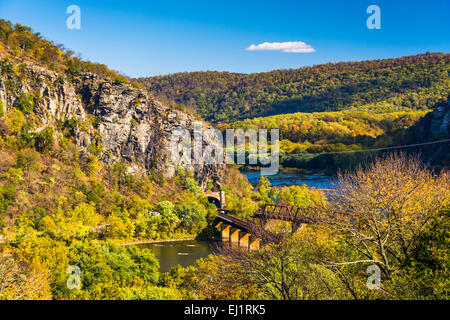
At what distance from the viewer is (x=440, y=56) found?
16125 centimetres

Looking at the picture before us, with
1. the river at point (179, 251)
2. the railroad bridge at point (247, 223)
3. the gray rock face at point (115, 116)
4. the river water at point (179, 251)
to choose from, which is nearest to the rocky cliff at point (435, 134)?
the river water at point (179, 251)

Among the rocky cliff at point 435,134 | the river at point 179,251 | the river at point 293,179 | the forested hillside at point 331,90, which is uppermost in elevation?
the forested hillside at point 331,90

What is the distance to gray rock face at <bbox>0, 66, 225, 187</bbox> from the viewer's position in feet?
197

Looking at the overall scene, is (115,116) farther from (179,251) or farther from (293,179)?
(293,179)

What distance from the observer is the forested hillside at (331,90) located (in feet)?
477

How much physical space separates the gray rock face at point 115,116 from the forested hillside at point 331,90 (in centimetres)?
7545

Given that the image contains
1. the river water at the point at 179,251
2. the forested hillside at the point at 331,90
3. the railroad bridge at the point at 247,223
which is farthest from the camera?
the forested hillside at the point at 331,90

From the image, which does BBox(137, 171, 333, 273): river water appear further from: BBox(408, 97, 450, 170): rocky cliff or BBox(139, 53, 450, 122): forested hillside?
BBox(139, 53, 450, 122): forested hillside

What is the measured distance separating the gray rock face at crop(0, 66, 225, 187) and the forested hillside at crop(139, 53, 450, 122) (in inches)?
2970

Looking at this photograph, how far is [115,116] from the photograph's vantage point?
6862 cm

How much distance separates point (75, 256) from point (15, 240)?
525 inches

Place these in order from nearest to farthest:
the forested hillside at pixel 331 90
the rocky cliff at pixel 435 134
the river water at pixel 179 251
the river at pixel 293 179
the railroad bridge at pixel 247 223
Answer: the river water at pixel 179 251 < the railroad bridge at pixel 247 223 < the rocky cliff at pixel 435 134 < the river at pixel 293 179 < the forested hillside at pixel 331 90

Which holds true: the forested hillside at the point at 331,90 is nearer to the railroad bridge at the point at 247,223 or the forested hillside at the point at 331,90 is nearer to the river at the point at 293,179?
the river at the point at 293,179

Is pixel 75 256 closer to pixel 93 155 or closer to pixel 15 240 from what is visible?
pixel 15 240
